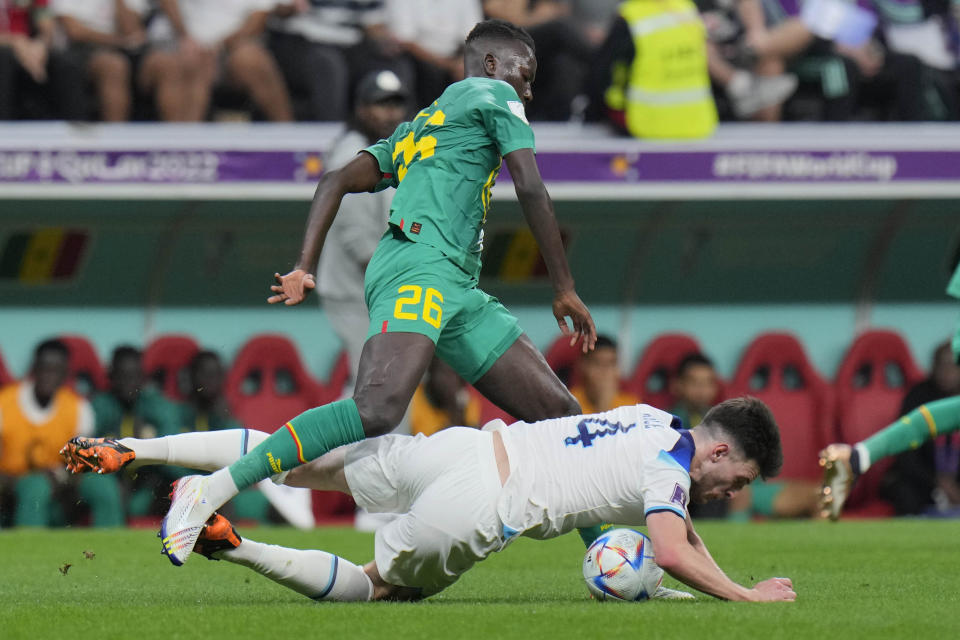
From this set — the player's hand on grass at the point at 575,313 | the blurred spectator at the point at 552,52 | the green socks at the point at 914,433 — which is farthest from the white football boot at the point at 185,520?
the blurred spectator at the point at 552,52

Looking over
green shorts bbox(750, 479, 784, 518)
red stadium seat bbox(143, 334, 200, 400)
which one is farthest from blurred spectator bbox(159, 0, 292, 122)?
green shorts bbox(750, 479, 784, 518)

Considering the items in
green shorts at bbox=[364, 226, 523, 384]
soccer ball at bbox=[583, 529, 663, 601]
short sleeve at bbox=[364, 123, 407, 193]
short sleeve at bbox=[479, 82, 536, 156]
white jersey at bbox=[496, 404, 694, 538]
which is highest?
short sleeve at bbox=[479, 82, 536, 156]

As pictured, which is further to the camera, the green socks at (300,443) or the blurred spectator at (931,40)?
the blurred spectator at (931,40)

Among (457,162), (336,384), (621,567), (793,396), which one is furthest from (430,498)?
(793,396)

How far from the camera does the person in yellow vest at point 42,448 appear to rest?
1036 centimetres

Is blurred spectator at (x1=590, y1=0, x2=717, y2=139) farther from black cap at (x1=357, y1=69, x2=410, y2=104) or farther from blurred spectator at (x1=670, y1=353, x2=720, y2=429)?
black cap at (x1=357, y1=69, x2=410, y2=104)

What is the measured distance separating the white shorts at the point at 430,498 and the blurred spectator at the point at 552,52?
250 inches

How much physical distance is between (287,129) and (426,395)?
6.46 feet

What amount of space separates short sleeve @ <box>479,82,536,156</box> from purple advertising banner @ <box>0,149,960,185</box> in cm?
461

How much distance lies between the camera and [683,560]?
4.91 meters

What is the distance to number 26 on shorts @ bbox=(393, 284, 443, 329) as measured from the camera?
5.52m

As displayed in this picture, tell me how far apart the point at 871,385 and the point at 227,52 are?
508 centimetres

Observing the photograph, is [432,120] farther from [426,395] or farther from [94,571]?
[426,395]

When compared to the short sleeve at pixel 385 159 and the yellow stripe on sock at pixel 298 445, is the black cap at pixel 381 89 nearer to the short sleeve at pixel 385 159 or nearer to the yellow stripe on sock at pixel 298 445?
the short sleeve at pixel 385 159
